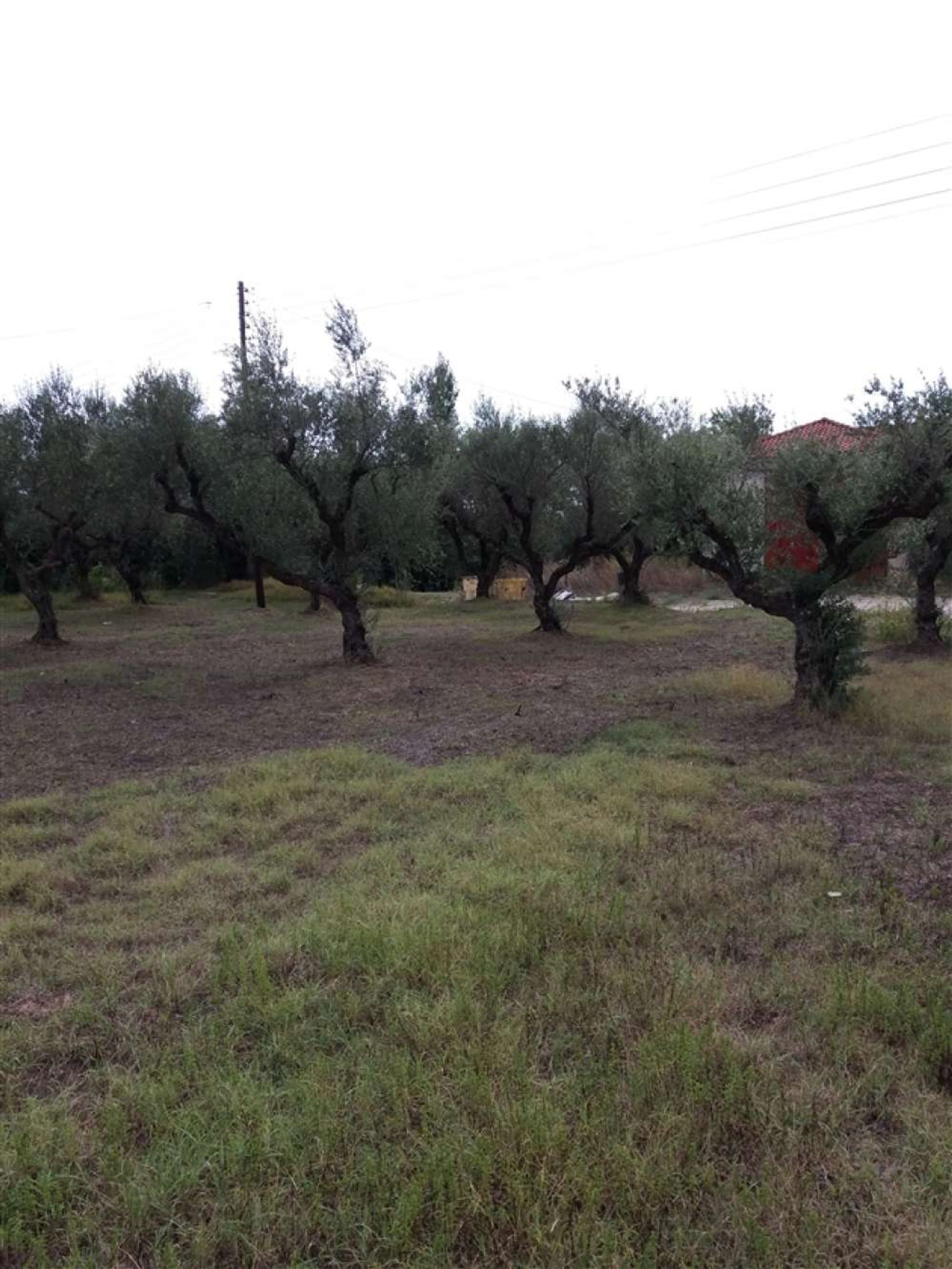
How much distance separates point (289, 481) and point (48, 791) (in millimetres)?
8124

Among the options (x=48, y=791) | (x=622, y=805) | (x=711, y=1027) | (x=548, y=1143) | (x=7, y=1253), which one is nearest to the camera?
(x=7, y=1253)

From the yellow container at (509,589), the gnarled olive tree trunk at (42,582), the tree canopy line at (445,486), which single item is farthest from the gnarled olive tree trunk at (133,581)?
the yellow container at (509,589)

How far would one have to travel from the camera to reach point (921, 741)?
309 inches

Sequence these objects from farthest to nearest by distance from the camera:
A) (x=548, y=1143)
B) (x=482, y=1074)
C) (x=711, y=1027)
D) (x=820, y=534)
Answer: (x=820, y=534) → (x=711, y=1027) → (x=482, y=1074) → (x=548, y=1143)

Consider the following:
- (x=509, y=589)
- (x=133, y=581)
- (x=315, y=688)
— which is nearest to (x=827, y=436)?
(x=315, y=688)

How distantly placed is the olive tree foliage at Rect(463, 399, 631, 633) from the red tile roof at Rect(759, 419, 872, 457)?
5.67 m

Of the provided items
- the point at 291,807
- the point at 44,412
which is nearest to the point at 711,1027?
the point at 291,807

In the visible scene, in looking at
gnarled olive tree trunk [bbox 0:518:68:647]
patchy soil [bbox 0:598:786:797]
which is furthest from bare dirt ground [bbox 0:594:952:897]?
gnarled olive tree trunk [bbox 0:518:68:647]

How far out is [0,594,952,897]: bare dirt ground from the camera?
6527mm

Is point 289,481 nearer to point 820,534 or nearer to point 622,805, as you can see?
point 820,534

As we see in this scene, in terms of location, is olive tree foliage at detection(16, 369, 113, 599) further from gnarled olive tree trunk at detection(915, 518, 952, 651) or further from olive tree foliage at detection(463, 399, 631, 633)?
gnarled olive tree trunk at detection(915, 518, 952, 651)

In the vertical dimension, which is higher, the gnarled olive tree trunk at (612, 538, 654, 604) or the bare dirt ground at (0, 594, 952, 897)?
the gnarled olive tree trunk at (612, 538, 654, 604)

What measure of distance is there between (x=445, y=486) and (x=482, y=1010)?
13.8m

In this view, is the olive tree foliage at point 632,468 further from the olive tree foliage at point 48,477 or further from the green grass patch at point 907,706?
the olive tree foliage at point 48,477
